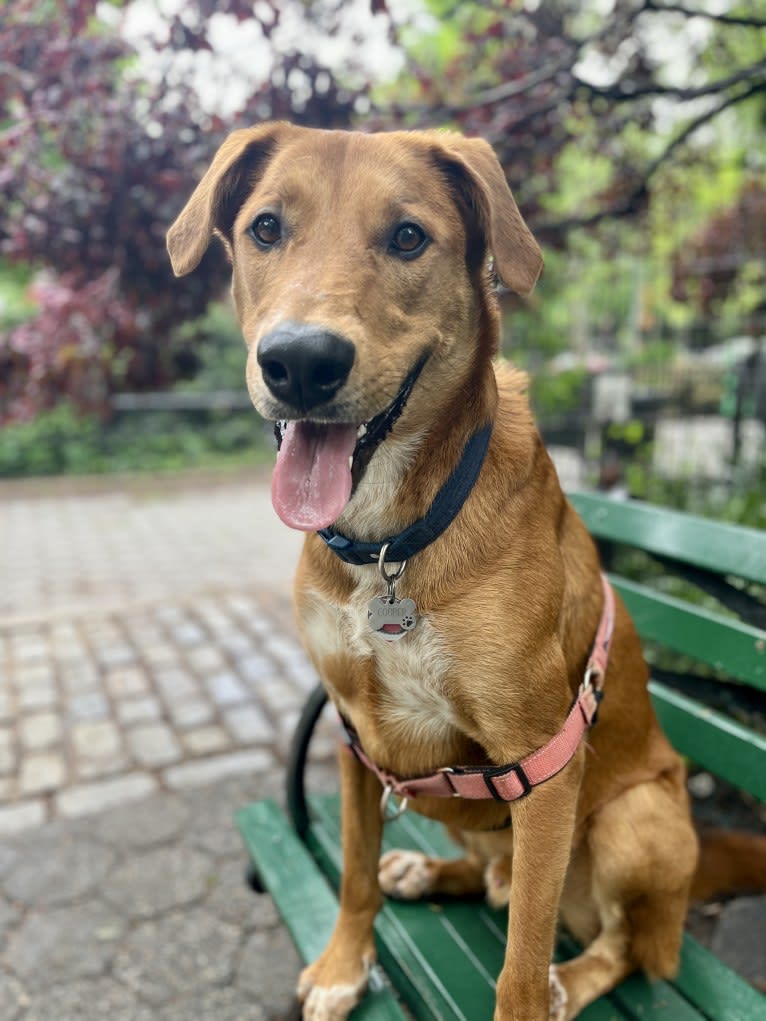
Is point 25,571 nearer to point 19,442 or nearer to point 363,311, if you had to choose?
point 19,442

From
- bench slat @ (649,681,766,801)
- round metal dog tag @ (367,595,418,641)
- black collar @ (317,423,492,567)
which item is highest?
black collar @ (317,423,492,567)

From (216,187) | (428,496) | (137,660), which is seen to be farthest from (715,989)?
(137,660)

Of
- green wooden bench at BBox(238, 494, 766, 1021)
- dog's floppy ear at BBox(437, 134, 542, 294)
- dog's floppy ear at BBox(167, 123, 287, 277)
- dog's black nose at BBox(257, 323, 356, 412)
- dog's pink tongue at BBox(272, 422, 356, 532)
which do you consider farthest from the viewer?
green wooden bench at BBox(238, 494, 766, 1021)

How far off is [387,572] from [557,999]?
1034 millimetres

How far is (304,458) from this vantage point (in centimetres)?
157

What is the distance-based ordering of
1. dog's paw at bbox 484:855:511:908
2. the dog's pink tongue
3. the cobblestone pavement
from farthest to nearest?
the cobblestone pavement
dog's paw at bbox 484:855:511:908
the dog's pink tongue

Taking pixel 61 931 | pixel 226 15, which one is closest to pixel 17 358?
pixel 226 15

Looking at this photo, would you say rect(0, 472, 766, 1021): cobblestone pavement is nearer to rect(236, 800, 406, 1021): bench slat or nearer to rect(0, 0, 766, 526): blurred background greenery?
rect(236, 800, 406, 1021): bench slat

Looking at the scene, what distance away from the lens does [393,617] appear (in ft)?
5.37

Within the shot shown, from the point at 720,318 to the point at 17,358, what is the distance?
26.5ft

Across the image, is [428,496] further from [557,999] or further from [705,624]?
[557,999]

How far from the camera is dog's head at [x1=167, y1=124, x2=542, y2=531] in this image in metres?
1.46

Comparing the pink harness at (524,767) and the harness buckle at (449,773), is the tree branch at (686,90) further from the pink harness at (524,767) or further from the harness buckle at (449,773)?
the harness buckle at (449,773)

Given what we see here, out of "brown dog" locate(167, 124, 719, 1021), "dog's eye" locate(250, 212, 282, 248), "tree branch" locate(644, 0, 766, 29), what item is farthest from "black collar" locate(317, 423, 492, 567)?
"tree branch" locate(644, 0, 766, 29)
